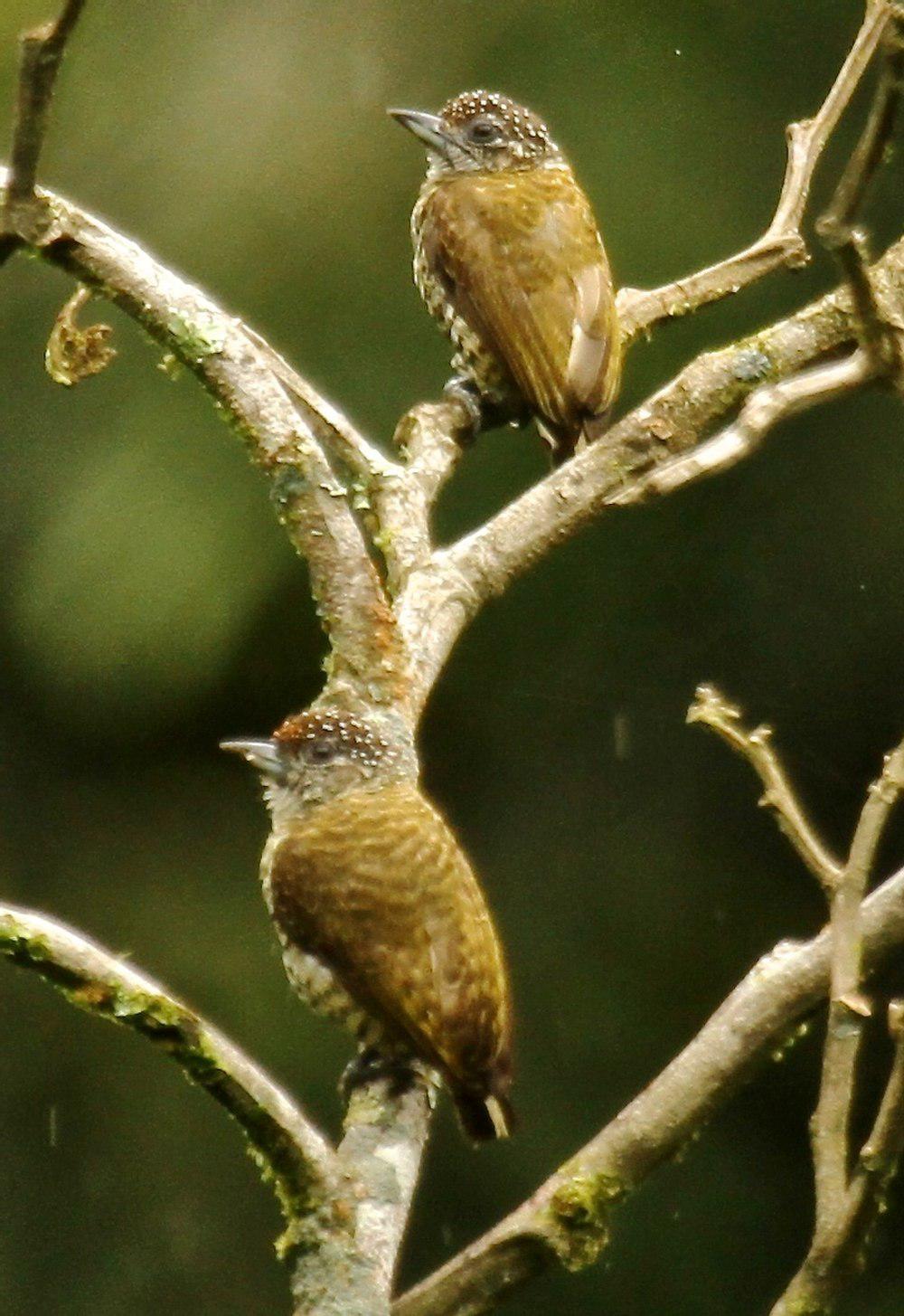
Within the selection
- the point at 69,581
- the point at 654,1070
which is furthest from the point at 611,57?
the point at 654,1070

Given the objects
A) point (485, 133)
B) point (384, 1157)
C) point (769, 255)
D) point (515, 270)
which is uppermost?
point (485, 133)

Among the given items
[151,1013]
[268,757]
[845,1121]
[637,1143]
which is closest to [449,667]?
[268,757]

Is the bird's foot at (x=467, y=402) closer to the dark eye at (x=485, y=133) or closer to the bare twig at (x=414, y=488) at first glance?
the bare twig at (x=414, y=488)

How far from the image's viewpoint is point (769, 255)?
147 inches

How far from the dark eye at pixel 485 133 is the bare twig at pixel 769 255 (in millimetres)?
541

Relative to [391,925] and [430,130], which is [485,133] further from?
[391,925]

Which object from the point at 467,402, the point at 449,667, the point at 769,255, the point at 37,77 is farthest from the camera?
the point at 449,667

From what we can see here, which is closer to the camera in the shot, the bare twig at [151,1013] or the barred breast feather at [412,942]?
the bare twig at [151,1013]

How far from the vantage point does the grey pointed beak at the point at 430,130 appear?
4.46 m

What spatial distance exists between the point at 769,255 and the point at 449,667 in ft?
11.1

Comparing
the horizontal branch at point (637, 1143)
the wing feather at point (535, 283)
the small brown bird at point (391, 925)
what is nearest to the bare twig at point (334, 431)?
the small brown bird at point (391, 925)

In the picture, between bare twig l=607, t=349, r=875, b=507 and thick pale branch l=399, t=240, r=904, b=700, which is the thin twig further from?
bare twig l=607, t=349, r=875, b=507

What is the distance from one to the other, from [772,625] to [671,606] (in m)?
0.31

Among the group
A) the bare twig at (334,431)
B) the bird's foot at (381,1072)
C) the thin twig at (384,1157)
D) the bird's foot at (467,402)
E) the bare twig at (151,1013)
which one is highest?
the bird's foot at (467,402)
